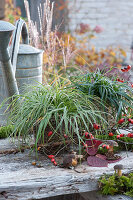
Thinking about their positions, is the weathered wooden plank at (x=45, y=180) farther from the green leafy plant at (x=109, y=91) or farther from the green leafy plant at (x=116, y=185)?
the green leafy plant at (x=109, y=91)

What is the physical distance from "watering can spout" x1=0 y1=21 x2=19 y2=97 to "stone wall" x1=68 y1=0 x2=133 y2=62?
13.3 ft

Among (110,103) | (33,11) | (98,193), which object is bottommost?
(98,193)

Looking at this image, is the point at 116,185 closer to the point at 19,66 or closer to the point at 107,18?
the point at 19,66

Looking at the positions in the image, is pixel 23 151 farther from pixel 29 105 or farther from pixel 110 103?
pixel 110 103

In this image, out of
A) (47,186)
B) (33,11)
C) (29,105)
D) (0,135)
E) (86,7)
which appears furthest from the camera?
(86,7)

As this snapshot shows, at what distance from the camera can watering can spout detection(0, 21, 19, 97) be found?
1.48 m

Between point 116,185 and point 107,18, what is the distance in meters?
5.08

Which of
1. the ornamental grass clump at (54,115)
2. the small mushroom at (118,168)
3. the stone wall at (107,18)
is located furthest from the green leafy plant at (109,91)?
the stone wall at (107,18)

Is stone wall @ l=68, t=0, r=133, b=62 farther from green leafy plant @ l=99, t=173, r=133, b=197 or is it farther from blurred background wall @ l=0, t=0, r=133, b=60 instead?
green leafy plant @ l=99, t=173, r=133, b=197

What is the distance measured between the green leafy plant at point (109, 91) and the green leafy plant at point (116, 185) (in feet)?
1.27

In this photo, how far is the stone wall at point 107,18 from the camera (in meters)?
5.70

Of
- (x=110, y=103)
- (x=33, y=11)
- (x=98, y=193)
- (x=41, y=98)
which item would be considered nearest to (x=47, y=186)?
(x=98, y=193)

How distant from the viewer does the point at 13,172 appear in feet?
4.54

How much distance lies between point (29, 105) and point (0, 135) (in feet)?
1.52
